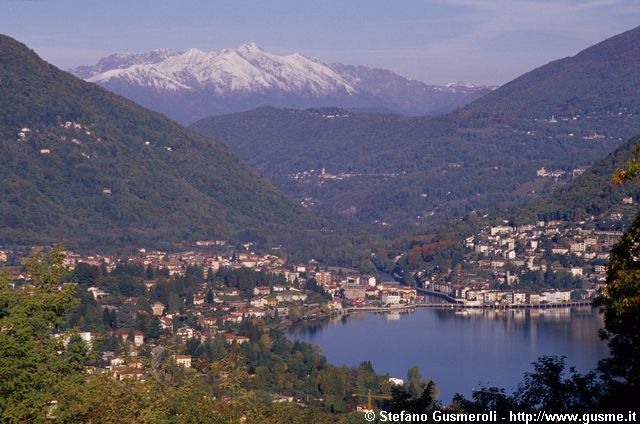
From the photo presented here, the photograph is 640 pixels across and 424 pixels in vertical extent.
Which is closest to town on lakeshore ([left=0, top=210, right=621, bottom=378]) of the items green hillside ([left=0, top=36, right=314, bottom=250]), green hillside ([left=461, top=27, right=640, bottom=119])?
green hillside ([left=0, top=36, right=314, bottom=250])

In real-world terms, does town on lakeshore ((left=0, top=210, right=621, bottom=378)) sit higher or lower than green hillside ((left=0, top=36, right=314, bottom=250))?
lower

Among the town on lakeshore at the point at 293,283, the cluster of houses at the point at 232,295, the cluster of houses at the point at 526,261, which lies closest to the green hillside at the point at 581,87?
the cluster of houses at the point at 526,261

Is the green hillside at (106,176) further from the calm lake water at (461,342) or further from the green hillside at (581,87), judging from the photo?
the green hillside at (581,87)

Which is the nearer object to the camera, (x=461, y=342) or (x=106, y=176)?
(x=461, y=342)

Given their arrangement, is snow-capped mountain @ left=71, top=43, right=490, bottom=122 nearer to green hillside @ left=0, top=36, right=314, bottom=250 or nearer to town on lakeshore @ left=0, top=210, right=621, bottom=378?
green hillside @ left=0, top=36, right=314, bottom=250

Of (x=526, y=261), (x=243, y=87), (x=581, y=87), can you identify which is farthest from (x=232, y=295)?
(x=243, y=87)

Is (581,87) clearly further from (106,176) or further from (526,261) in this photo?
(526,261)
